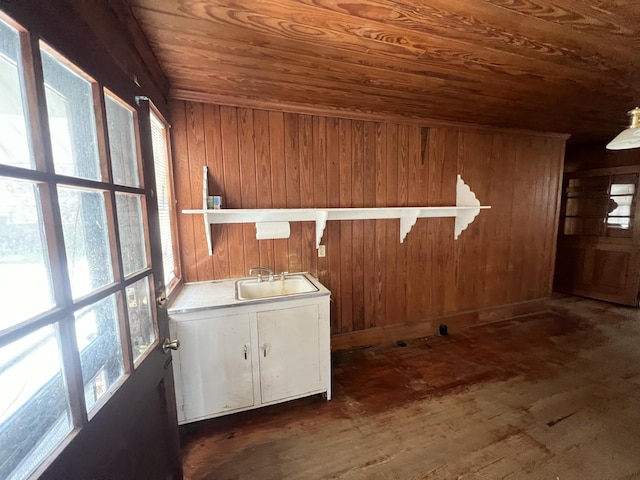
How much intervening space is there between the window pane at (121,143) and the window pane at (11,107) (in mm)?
316

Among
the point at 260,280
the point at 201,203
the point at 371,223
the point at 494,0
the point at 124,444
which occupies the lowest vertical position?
the point at 124,444

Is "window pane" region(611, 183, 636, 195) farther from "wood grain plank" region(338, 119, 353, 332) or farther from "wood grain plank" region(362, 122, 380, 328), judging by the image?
"wood grain plank" region(338, 119, 353, 332)

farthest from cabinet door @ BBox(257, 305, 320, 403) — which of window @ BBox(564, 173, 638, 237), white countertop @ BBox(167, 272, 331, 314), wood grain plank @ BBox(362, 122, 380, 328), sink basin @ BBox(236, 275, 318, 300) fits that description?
window @ BBox(564, 173, 638, 237)

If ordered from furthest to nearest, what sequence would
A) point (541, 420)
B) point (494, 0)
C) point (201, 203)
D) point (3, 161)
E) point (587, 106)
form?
point (587, 106)
point (201, 203)
point (541, 420)
point (494, 0)
point (3, 161)

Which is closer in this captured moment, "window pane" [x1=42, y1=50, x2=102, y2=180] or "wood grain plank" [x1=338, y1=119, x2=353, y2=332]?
"window pane" [x1=42, y1=50, x2=102, y2=180]

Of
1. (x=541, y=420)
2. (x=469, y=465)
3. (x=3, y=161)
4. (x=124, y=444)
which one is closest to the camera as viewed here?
(x=3, y=161)

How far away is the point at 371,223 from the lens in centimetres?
274

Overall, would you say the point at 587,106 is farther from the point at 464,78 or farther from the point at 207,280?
the point at 207,280

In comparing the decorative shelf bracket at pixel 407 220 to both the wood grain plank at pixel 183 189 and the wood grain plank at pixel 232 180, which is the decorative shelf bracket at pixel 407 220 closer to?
the wood grain plank at pixel 232 180

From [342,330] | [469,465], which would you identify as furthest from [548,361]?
[342,330]

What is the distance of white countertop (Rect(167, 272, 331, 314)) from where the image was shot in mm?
1706

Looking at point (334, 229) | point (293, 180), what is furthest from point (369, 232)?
point (293, 180)

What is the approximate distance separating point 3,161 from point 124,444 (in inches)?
32.4

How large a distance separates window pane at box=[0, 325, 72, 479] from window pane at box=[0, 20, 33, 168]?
1.19 ft
